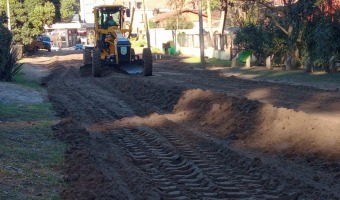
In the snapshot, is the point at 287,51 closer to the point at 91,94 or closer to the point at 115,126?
the point at 91,94

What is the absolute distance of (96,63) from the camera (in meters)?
32.6

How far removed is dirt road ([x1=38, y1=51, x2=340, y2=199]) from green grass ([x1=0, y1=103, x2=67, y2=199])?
0.28 m

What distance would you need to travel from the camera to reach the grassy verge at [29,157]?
30.4ft

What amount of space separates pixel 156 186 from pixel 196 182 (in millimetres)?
640

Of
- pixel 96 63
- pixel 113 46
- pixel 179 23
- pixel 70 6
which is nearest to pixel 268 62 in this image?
pixel 113 46

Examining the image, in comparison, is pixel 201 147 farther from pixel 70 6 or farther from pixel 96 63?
pixel 70 6

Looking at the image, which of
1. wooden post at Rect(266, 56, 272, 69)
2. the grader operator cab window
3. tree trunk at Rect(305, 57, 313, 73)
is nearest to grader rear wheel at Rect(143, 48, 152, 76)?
the grader operator cab window

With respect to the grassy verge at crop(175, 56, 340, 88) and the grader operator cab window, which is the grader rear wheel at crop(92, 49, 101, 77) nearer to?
the grader operator cab window

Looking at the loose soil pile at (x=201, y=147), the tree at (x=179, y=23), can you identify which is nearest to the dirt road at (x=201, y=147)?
the loose soil pile at (x=201, y=147)

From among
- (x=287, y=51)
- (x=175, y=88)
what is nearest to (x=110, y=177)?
(x=175, y=88)

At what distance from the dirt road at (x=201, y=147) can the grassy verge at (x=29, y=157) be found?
27cm

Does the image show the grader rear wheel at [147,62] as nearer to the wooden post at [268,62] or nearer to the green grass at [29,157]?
the wooden post at [268,62]

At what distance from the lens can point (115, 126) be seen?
666 inches

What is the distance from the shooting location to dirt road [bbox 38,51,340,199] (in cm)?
959
